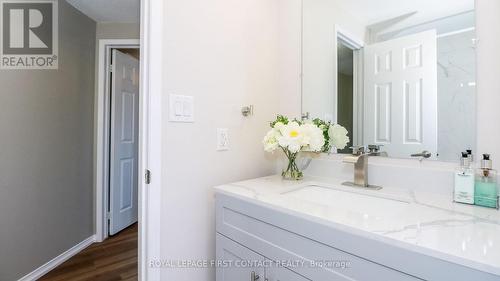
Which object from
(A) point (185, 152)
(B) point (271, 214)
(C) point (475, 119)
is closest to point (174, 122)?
(A) point (185, 152)

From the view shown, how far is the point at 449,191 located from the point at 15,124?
2592 mm

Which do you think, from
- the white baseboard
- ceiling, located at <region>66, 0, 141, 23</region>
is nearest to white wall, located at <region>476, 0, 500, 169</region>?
ceiling, located at <region>66, 0, 141, 23</region>

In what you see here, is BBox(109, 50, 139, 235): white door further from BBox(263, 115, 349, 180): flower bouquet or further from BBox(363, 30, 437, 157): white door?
BBox(363, 30, 437, 157): white door

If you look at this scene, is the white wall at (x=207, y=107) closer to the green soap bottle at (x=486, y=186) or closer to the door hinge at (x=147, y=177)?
the door hinge at (x=147, y=177)

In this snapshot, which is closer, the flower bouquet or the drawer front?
the drawer front

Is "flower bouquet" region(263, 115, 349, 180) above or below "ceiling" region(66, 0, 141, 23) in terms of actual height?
below

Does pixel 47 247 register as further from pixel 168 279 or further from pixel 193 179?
pixel 193 179

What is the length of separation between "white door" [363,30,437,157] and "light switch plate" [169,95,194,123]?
888mm

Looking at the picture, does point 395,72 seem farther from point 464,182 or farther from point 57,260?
point 57,260

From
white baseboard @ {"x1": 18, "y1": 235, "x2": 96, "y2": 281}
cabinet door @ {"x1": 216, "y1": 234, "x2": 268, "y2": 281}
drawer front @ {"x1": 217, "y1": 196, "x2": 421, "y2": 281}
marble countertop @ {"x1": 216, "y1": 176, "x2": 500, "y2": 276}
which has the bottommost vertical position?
white baseboard @ {"x1": 18, "y1": 235, "x2": 96, "y2": 281}

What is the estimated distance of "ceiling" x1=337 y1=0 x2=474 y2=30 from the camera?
1023 mm

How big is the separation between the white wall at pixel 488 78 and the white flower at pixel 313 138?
0.59 m

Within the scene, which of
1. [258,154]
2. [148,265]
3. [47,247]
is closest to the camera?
[148,265]

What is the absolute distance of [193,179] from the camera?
3.92ft
